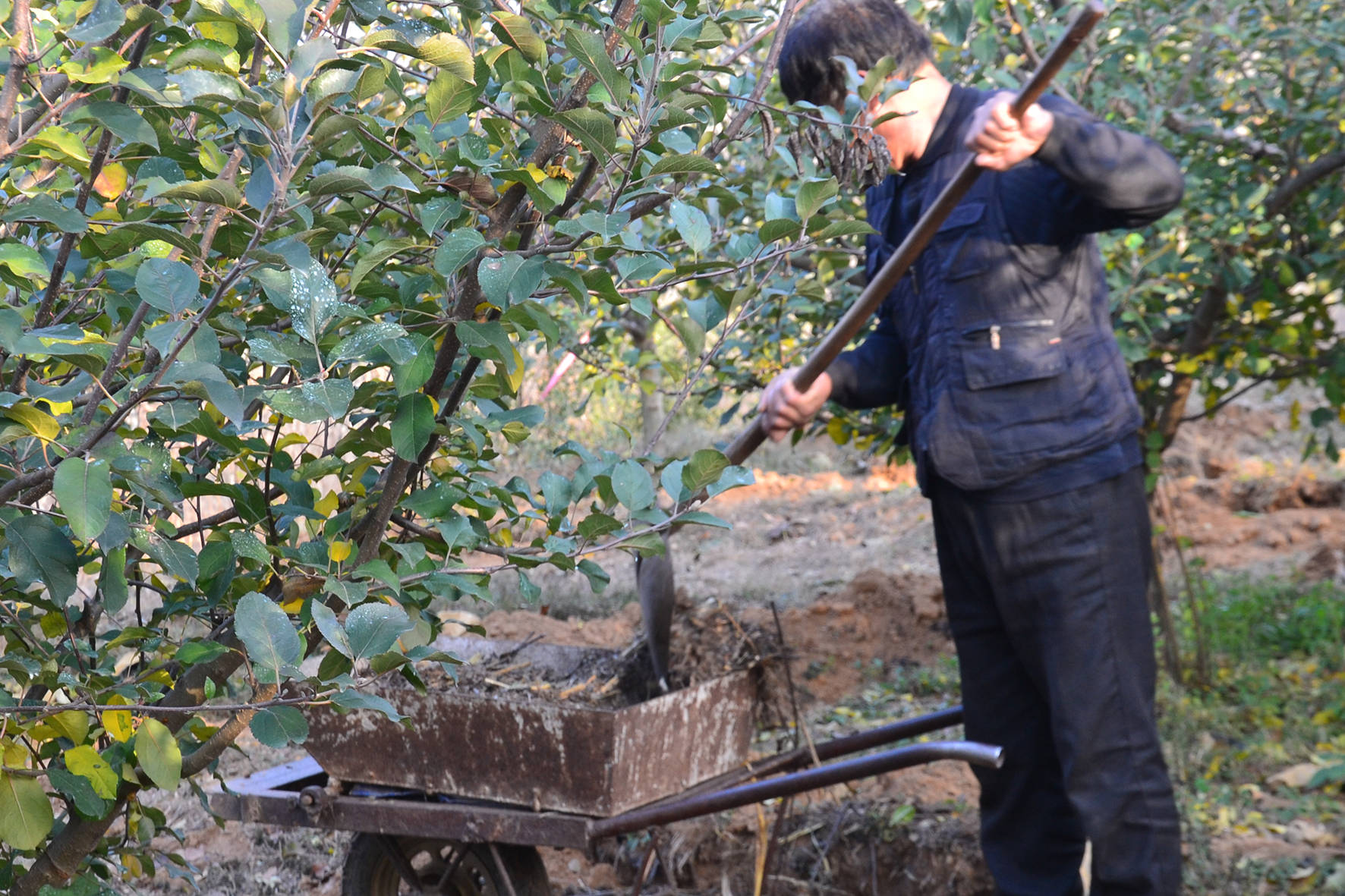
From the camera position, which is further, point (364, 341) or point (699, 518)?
point (699, 518)

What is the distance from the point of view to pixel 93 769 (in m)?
1.26

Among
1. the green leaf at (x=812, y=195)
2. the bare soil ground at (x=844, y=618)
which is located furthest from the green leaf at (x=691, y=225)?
the bare soil ground at (x=844, y=618)

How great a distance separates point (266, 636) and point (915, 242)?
3.81 ft

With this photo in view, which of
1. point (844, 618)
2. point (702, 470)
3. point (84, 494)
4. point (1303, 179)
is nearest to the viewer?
point (84, 494)

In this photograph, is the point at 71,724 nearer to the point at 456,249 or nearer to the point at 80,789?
the point at 80,789

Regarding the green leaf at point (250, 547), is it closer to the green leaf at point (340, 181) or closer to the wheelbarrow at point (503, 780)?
the green leaf at point (340, 181)

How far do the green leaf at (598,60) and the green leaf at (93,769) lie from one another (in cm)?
95

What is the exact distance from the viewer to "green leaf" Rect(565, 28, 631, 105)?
1.11 m

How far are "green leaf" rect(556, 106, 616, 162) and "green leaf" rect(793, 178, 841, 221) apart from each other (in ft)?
0.90

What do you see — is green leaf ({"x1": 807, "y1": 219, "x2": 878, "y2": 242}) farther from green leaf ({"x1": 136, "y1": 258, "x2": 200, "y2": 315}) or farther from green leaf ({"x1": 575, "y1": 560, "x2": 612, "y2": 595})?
green leaf ({"x1": 136, "y1": 258, "x2": 200, "y2": 315})

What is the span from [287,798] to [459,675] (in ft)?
1.90

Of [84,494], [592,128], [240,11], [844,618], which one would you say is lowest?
[844,618]

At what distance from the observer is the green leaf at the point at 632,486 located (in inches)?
54.7

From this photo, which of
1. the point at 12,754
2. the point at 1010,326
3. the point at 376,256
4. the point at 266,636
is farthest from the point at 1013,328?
the point at 12,754
